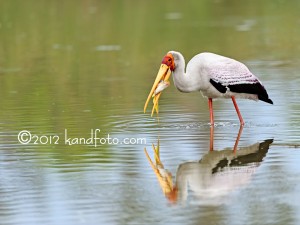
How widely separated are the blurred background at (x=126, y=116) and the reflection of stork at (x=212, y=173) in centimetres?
12

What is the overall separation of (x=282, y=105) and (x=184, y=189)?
5587 millimetres

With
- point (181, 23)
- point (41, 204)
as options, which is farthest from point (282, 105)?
point (181, 23)

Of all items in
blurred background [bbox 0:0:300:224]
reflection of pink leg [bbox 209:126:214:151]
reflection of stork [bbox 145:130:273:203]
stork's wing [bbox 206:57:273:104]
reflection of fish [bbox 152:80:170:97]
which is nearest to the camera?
blurred background [bbox 0:0:300:224]

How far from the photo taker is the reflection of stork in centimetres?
916

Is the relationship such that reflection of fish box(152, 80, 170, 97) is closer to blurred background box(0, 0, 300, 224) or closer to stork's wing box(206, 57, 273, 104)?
blurred background box(0, 0, 300, 224)

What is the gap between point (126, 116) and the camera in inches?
558

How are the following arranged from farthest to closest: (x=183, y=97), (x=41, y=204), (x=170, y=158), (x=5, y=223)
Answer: (x=183, y=97)
(x=170, y=158)
(x=41, y=204)
(x=5, y=223)

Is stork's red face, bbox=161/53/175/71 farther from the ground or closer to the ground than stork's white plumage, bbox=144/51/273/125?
farther from the ground

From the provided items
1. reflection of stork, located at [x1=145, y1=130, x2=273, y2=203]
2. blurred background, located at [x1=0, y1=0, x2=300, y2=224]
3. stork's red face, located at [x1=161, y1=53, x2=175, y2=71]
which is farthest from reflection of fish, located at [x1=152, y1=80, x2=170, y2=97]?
reflection of stork, located at [x1=145, y1=130, x2=273, y2=203]

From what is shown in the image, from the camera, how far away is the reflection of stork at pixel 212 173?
9.16m

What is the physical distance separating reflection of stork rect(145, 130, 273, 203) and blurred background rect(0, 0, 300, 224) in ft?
0.40

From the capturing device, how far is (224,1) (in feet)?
125

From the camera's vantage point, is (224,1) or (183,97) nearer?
(183,97)

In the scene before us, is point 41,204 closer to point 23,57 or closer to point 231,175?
point 231,175
